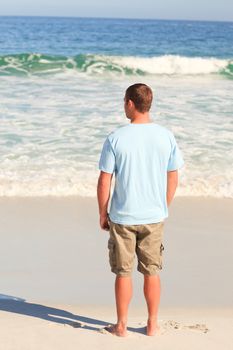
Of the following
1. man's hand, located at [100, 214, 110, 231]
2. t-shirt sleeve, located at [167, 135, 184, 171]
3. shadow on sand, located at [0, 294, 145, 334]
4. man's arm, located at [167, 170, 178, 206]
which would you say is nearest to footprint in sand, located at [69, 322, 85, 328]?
shadow on sand, located at [0, 294, 145, 334]

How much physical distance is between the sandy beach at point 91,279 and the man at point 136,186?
0.34 m

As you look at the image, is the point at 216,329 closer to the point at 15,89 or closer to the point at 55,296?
the point at 55,296

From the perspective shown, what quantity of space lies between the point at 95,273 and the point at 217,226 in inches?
64.9

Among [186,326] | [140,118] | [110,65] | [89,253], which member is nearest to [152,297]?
[186,326]

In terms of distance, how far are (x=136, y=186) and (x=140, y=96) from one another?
46 cm

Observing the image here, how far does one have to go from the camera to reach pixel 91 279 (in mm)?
4508

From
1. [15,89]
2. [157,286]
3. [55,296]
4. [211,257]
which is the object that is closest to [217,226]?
[211,257]

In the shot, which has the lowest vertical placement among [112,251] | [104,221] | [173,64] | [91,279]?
[91,279]

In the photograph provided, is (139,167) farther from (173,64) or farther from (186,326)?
(173,64)

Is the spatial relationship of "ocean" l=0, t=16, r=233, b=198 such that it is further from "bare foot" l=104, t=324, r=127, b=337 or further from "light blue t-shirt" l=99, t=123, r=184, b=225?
"light blue t-shirt" l=99, t=123, r=184, b=225

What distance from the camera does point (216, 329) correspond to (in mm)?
3512

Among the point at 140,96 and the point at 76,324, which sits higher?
the point at 140,96

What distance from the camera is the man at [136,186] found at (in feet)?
10.5

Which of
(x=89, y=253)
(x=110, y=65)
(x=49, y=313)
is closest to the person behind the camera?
(x=49, y=313)
